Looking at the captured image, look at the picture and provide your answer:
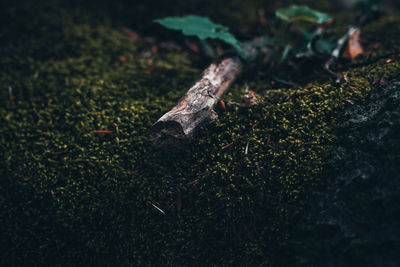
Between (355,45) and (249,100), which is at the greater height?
(355,45)

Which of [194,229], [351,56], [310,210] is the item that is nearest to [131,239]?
[194,229]

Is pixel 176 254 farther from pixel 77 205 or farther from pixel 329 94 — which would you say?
pixel 329 94

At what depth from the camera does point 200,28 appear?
2535 millimetres

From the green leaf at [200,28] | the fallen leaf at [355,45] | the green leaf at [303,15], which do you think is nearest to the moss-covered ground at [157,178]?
the fallen leaf at [355,45]

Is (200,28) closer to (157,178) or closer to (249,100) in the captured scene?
(249,100)

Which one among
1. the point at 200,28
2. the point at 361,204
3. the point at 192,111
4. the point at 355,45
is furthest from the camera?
the point at 355,45

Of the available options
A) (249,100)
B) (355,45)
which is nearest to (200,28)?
(249,100)

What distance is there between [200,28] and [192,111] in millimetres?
1023

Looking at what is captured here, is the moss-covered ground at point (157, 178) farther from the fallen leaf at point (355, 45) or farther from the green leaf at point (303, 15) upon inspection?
the green leaf at point (303, 15)

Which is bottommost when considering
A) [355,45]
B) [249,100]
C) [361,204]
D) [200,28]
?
Result: [361,204]

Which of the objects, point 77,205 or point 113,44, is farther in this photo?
point 113,44

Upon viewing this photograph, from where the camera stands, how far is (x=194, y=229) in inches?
77.4

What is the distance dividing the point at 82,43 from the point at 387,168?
346 cm

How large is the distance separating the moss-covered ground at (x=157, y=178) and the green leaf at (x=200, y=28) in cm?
50
